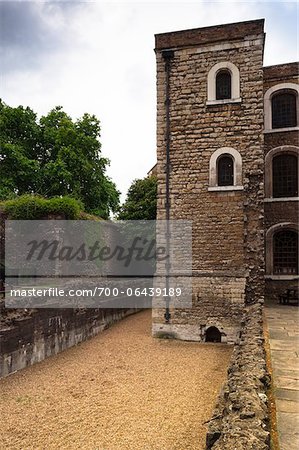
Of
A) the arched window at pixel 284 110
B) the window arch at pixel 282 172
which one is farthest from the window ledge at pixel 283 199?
the arched window at pixel 284 110

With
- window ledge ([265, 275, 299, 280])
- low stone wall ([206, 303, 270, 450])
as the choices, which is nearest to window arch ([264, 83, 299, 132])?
window ledge ([265, 275, 299, 280])

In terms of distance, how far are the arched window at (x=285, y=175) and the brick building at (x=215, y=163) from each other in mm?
4042

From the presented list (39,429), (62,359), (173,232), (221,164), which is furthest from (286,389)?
(221,164)

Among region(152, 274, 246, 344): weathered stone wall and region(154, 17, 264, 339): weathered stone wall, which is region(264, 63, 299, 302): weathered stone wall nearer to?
region(154, 17, 264, 339): weathered stone wall

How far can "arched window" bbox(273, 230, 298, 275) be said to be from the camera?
14.7 m

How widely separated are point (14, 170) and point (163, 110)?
1415cm

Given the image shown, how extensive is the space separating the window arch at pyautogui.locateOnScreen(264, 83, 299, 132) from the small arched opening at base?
8.83 meters

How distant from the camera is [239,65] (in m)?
11.6

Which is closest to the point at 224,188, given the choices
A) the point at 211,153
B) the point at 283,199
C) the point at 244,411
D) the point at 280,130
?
the point at 211,153

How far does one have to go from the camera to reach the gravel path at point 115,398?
539 cm

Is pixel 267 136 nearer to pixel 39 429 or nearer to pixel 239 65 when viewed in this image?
pixel 239 65

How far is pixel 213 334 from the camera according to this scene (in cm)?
1148

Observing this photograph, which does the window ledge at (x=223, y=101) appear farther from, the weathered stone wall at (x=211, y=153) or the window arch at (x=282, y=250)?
the window arch at (x=282, y=250)

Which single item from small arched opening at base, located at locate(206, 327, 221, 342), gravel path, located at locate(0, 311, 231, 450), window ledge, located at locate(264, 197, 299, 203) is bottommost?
gravel path, located at locate(0, 311, 231, 450)
